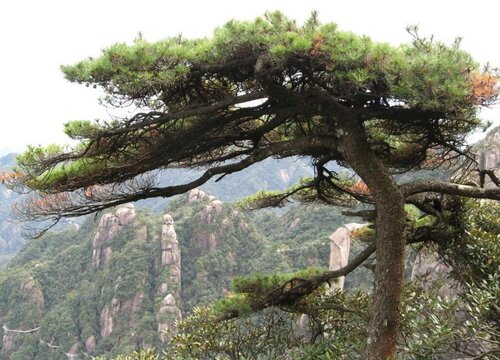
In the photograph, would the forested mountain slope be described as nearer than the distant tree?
No

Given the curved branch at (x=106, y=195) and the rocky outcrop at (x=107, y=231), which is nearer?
the curved branch at (x=106, y=195)

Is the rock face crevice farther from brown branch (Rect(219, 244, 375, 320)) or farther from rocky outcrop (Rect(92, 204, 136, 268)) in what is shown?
brown branch (Rect(219, 244, 375, 320))

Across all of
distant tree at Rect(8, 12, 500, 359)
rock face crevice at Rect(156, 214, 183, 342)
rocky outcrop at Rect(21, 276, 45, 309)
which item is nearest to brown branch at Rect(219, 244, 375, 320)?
distant tree at Rect(8, 12, 500, 359)

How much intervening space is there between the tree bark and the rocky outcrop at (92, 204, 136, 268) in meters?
36.9

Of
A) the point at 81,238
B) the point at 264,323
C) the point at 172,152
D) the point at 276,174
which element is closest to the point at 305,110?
the point at 172,152

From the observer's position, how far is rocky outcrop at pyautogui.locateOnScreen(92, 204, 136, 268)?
3813cm

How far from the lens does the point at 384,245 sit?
3186 mm

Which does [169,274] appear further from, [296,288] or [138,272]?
[296,288]

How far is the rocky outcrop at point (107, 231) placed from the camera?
125 feet

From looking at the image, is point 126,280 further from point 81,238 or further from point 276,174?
point 276,174

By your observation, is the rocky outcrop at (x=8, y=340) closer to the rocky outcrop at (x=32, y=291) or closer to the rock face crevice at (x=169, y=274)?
the rocky outcrop at (x=32, y=291)

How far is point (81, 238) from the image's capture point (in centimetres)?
4591

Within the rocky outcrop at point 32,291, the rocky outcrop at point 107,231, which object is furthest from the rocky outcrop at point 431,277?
the rocky outcrop at point 32,291

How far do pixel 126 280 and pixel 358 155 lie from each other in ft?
112
